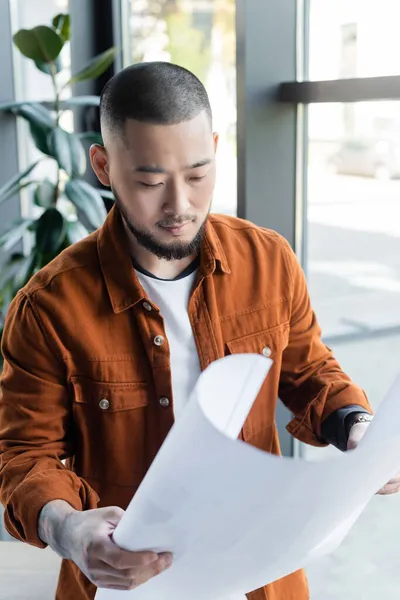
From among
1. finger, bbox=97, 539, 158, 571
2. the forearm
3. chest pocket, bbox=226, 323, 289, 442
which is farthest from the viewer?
chest pocket, bbox=226, 323, 289, 442

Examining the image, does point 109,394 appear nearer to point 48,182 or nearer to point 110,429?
point 110,429

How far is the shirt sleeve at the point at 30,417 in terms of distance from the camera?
1034mm

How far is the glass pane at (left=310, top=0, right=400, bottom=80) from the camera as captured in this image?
196 centimetres

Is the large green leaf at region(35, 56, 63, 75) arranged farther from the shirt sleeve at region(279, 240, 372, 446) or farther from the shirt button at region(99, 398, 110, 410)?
the shirt button at region(99, 398, 110, 410)

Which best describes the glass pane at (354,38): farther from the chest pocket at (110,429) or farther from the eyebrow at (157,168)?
the chest pocket at (110,429)

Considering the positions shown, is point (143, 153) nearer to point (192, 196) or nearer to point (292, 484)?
point (192, 196)

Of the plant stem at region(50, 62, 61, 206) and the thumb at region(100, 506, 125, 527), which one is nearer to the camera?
the thumb at region(100, 506, 125, 527)

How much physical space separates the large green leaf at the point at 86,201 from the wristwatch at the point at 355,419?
4.47 feet

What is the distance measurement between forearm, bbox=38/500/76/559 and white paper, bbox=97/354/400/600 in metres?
0.12

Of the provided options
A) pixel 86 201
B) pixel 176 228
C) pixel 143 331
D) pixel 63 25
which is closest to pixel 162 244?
pixel 176 228

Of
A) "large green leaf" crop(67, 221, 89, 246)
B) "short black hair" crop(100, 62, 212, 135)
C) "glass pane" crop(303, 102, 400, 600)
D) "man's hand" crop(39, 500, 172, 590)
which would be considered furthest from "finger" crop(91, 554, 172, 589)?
"large green leaf" crop(67, 221, 89, 246)

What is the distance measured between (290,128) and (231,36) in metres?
0.40

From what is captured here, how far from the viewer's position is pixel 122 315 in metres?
1.19

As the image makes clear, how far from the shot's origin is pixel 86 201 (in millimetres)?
2369
